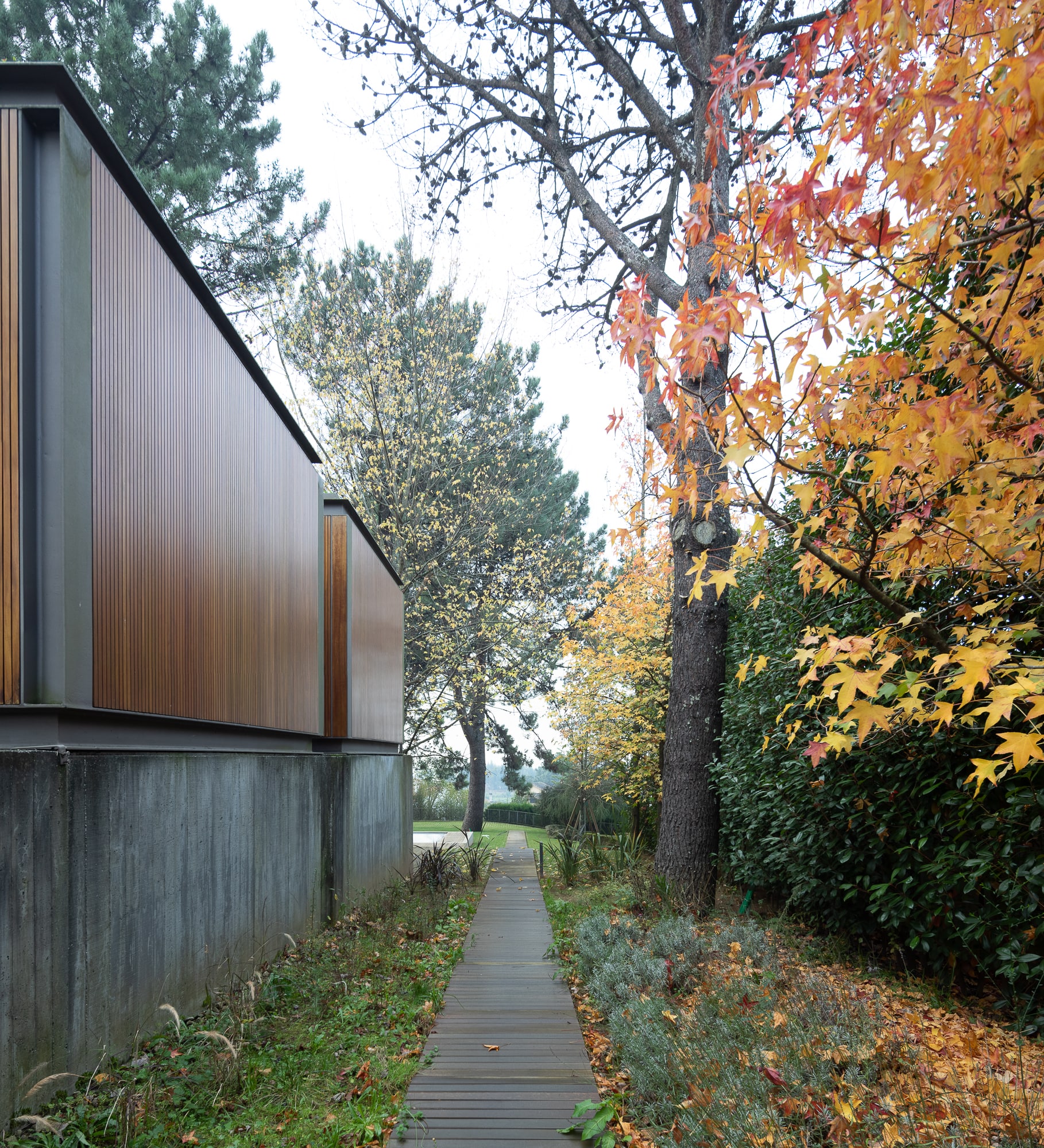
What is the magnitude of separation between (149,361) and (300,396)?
34.5 feet

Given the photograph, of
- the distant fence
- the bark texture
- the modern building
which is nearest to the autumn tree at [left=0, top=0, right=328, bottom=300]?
the modern building

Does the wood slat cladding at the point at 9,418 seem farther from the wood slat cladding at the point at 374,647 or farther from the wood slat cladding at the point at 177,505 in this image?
the wood slat cladding at the point at 374,647

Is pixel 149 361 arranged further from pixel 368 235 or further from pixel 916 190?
pixel 368 235

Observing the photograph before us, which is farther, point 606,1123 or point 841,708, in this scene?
point 606,1123

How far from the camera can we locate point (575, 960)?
5.84 meters

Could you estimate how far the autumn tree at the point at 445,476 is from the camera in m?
14.6

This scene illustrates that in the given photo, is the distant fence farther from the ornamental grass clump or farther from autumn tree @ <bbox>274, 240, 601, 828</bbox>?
the ornamental grass clump

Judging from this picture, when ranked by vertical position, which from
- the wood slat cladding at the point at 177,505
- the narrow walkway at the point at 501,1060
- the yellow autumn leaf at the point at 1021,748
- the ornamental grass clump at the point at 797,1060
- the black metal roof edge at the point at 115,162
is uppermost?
the black metal roof edge at the point at 115,162

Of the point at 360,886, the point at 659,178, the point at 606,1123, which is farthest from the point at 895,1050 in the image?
the point at 659,178

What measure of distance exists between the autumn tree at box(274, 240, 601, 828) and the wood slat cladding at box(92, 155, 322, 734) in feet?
26.0

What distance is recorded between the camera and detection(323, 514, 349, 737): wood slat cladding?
8258mm

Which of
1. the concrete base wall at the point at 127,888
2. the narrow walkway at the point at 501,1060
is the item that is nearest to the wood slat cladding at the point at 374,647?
the concrete base wall at the point at 127,888

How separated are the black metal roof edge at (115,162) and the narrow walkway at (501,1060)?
4117 mm

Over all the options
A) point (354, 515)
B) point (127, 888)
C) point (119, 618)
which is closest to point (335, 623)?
point (354, 515)
